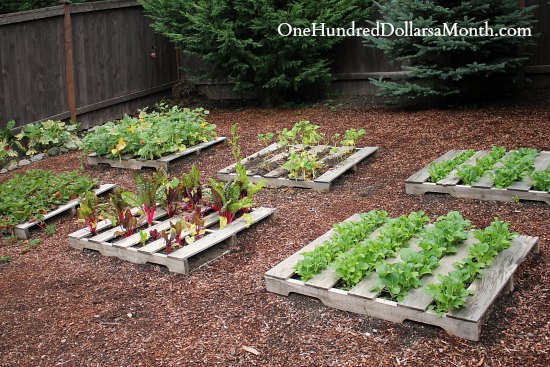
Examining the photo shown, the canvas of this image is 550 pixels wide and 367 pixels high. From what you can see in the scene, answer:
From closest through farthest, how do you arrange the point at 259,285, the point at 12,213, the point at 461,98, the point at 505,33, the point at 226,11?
the point at 259,285
the point at 12,213
the point at 505,33
the point at 461,98
the point at 226,11

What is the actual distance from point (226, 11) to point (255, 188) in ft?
17.3

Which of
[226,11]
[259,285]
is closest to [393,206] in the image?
[259,285]

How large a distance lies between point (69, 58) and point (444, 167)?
6057 millimetres

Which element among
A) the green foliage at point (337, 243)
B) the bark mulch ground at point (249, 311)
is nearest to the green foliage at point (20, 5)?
the bark mulch ground at point (249, 311)

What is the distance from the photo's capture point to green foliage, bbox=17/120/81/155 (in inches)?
354

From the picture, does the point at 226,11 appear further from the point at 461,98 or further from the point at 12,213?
the point at 12,213

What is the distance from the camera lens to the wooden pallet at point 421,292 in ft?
12.0

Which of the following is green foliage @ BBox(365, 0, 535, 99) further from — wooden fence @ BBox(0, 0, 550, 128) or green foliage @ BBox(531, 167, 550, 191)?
green foliage @ BBox(531, 167, 550, 191)

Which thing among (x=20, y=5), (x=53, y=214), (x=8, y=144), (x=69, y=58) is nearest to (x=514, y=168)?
(x=53, y=214)

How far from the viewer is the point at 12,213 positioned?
6242 millimetres

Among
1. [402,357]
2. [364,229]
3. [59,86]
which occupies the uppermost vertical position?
[59,86]

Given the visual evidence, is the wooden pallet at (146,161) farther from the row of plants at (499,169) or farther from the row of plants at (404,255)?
the row of plants at (404,255)

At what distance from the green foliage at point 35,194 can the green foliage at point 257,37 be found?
3.71 meters

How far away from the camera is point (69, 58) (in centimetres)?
991
